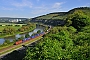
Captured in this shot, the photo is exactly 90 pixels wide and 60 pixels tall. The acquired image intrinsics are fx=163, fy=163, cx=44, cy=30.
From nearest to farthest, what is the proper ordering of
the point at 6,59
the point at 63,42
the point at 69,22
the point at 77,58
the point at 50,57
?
the point at 77,58 → the point at 50,57 → the point at 63,42 → the point at 6,59 → the point at 69,22

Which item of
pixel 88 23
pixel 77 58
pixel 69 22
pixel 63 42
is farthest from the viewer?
pixel 69 22

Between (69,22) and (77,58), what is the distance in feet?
234

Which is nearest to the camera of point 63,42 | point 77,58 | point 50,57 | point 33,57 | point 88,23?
point 77,58

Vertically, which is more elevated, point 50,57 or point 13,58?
point 50,57

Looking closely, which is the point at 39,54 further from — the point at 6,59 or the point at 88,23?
the point at 88,23

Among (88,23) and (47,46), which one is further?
(88,23)

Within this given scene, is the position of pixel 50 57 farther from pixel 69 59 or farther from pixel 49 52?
pixel 69 59

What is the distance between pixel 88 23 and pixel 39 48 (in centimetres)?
5611

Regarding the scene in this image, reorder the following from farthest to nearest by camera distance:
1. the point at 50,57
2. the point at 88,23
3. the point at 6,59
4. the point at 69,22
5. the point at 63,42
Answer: the point at 69,22 < the point at 88,23 < the point at 6,59 < the point at 63,42 < the point at 50,57

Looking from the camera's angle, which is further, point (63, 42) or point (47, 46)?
point (63, 42)

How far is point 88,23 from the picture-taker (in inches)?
2928

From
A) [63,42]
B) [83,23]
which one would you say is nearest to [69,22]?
[83,23]

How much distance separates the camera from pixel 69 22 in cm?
8819

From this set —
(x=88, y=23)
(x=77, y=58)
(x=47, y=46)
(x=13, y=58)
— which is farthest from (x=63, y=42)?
(x=88, y=23)
